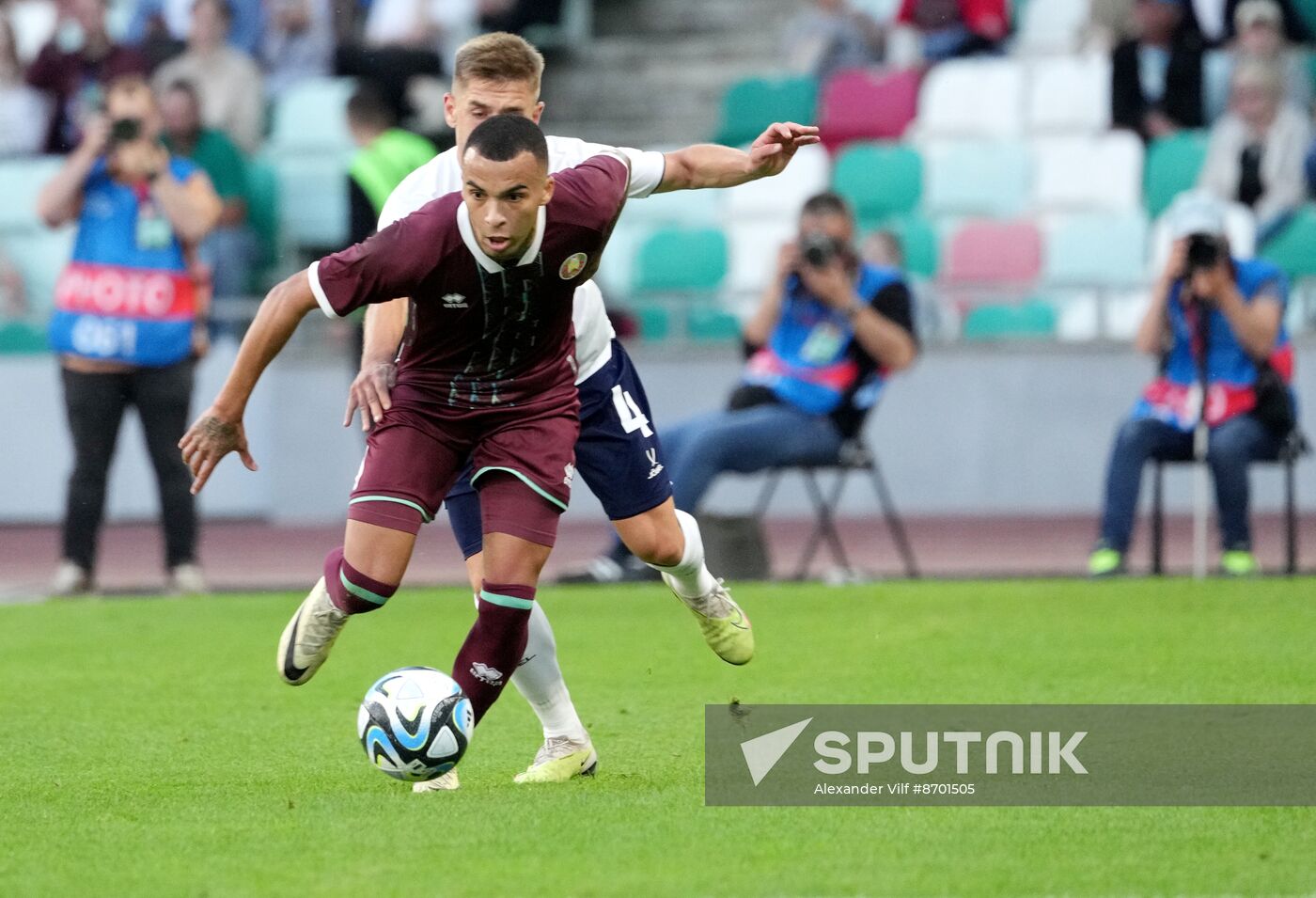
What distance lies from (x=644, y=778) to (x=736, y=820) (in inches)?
31.3

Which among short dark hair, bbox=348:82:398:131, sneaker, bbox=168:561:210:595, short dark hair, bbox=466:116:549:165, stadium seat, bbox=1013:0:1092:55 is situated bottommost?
sneaker, bbox=168:561:210:595

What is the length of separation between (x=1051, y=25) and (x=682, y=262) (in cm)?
381

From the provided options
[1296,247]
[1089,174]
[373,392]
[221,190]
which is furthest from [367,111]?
[373,392]

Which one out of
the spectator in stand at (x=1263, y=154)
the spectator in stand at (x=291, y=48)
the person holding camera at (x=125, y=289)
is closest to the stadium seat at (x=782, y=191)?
the spectator in stand at (x=1263, y=154)

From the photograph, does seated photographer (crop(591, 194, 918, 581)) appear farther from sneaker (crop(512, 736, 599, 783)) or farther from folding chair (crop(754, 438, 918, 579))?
sneaker (crop(512, 736, 599, 783))

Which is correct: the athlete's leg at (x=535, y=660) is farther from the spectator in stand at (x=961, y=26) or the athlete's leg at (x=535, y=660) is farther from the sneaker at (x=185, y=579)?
the spectator in stand at (x=961, y=26)

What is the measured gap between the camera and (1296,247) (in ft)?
50.4

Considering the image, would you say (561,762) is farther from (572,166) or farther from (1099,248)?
(1099,248)

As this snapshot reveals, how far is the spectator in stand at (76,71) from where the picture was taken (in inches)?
729

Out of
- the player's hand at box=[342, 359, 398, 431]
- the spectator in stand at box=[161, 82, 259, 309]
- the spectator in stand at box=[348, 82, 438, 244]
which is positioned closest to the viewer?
the player's hand at box=[342, 359, 398, 431]

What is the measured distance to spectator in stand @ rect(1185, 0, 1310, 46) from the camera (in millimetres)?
17000

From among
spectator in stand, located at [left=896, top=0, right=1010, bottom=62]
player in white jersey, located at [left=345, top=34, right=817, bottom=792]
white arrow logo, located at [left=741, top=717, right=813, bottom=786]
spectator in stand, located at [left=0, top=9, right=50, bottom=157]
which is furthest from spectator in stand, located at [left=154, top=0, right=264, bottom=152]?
white arrow logo, located at [left=741, top=717, right=813, bottom=786]

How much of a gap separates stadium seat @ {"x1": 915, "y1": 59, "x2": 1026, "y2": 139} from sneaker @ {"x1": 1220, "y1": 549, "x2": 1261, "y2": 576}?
6.69 metres

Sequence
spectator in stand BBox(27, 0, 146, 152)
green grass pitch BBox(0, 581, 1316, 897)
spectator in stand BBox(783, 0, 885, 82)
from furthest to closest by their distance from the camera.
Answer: spectator in stand BBox(27, 0, 146, 152), spectator in stand BBox(783, 0, 885, 82), green grass pitch BBox(0, 581, 1316, 897)
